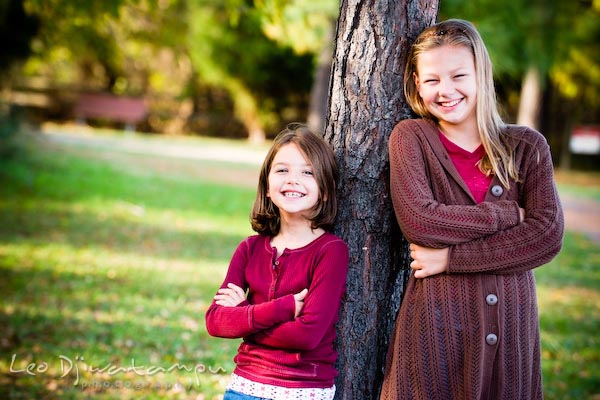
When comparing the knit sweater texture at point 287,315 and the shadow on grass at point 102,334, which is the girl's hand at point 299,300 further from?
the shadow on grass at point 102,334

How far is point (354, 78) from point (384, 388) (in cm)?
132

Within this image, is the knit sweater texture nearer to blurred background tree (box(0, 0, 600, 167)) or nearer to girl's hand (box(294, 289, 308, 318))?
girl's hand (box(294, 289, 308, 318))

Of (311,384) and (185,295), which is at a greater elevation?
(311,384)

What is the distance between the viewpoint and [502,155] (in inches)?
103

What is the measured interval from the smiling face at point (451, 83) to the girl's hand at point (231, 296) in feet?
3.50

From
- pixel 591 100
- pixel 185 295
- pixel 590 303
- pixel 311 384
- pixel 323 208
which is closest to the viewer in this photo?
pixel 311 384

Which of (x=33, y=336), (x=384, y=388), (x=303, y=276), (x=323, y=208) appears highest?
(x=323, y=208)

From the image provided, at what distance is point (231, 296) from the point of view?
2.65 m

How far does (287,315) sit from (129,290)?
14.6ft

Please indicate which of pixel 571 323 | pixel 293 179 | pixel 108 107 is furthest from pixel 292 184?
pixel 108 107

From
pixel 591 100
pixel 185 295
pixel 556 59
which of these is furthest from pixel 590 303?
pixel 591 100

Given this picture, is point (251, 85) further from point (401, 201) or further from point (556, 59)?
point (401, 201)

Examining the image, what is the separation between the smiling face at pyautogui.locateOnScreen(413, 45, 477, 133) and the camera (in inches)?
103

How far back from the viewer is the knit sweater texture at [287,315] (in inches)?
98.7
